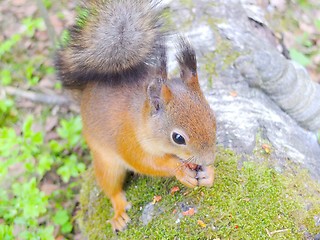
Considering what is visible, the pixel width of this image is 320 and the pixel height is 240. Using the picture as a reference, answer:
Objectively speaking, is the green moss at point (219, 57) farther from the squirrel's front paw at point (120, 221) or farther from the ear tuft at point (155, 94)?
the squirrel's front paw at point (120, 221)

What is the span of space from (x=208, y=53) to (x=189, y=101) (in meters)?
0.90

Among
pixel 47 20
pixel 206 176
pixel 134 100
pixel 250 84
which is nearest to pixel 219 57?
pixel 250 84

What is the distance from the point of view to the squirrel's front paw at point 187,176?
6.52ft

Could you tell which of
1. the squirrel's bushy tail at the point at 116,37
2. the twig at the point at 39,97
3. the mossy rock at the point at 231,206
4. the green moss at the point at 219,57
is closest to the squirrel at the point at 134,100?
the squirrel's bushy tail at the point at 116,37

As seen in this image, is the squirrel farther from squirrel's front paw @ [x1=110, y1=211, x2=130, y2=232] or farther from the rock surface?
the rock surface

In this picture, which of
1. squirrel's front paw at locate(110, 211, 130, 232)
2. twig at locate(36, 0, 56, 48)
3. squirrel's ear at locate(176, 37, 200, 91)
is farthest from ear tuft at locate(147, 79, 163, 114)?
twig at locate(36, 0, 56, 48)

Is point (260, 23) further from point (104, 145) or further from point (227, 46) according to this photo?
point (104, 145)

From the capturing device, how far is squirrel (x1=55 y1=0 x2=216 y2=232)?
1.87 metres

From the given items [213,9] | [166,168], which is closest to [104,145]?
[166,168]

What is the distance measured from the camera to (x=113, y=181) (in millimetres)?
2252

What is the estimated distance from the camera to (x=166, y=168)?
2.03m

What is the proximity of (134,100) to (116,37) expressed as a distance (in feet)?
0.90

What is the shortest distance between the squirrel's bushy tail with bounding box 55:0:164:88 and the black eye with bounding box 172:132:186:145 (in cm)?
40

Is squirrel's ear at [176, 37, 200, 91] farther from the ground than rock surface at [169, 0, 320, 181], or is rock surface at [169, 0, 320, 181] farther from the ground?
squirrel's ear at [176, 37, 200, 91]
